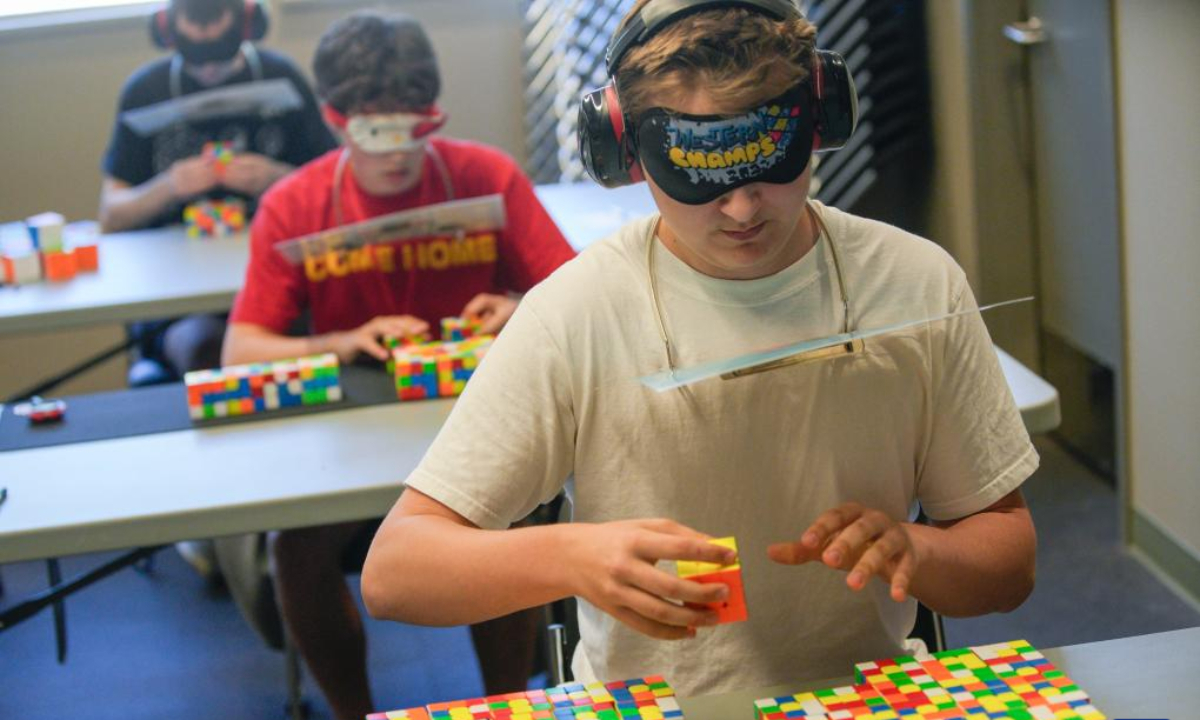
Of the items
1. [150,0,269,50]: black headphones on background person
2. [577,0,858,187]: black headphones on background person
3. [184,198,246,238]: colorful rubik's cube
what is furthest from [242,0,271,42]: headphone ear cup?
[577,0,858,187]: black headphones on background person

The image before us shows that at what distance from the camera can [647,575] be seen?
1.37 metres

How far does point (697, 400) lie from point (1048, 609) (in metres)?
2.23

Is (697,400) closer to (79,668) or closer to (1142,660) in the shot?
(1142,660)

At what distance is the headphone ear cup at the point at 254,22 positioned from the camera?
14.0ft

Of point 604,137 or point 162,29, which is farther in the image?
point 162,29

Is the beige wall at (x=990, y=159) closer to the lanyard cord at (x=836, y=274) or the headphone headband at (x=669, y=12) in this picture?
the lanyard cord at (x=836, y=274)

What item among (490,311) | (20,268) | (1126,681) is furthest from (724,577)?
(20,268)

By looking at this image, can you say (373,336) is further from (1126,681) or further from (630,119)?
(1126,681)

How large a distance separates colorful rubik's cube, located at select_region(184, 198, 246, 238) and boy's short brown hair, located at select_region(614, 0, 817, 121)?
9.58 ft

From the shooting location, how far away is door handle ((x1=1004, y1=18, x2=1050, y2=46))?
13.5 feet

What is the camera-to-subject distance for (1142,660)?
152 cm

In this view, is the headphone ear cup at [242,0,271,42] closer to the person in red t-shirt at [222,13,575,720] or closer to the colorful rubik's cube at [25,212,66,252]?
the colorful rubik's cube at [25,212,66,252]

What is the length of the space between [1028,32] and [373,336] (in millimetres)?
2235

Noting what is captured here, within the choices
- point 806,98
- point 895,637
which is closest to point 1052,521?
point 895,637
